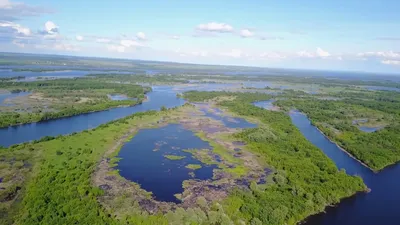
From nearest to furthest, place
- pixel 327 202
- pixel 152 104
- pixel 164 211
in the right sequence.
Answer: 1. pixel 164 211
2. pixel 327 202
3. pixel 152 104

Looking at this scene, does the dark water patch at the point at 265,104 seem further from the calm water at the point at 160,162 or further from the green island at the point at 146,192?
the calm water at the point at 160,162

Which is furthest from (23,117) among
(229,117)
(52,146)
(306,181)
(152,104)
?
(306,181)

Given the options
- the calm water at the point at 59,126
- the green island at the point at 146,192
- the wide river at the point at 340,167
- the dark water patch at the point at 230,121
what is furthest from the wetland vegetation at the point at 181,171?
the calm water at the point at 59,126

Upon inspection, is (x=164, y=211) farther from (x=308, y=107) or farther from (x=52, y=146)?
(x=308, y=107)

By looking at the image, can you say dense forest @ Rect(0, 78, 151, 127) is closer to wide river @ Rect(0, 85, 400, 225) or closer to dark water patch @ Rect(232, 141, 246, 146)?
wide river @ Rect(0, 85, 400, 225)

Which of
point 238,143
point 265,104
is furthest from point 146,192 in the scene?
point 265,104

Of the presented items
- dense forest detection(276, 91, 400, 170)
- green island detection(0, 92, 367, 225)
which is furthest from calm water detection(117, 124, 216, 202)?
dense forest detection(276, 91, 400, 170)
